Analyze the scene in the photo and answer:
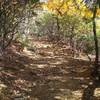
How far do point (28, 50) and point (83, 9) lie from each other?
567 centimetres

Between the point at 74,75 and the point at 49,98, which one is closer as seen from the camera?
the point at 49,98

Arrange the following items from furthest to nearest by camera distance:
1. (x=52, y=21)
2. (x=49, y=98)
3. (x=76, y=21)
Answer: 1. (x=52, y=21)
2. (x=76, y=21)
3. (x=49, y=98)

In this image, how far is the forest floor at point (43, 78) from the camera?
531 inches

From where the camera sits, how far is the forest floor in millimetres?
13477

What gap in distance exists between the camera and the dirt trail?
44.4ft

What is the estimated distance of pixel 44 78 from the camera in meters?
17.1

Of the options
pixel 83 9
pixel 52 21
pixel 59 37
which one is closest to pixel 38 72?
pixel 83 9

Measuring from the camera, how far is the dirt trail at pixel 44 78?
44.4 ft

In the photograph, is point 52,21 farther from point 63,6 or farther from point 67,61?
point 67,61

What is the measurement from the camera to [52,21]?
135ft

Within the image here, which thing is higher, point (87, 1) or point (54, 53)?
point (87, 1)

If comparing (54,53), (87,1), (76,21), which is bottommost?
(54,53)

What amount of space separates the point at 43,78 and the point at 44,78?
0.06 m

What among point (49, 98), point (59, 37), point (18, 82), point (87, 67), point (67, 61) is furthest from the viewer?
point (59, 37)
